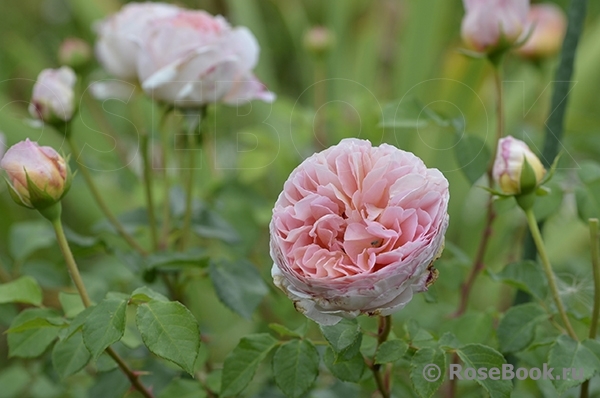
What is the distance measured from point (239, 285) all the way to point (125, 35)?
0.21m

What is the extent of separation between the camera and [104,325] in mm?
316

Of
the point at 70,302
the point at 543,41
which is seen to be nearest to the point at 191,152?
the point at 70,302

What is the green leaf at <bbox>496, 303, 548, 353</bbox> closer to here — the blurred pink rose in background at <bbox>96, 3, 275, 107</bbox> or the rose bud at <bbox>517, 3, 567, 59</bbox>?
the blurred pink rose in background at <bbox>96, 3, 275, 107</bbox>

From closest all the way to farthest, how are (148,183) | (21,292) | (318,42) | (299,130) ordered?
(21,292) → (148,183) → (299,130) → (318,42)

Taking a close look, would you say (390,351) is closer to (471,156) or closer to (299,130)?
(471,156)

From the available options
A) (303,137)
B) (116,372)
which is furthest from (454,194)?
(116,372)

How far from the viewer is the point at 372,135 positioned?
634 millimetres

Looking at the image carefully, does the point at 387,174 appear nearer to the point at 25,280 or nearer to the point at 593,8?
the point at 25,280

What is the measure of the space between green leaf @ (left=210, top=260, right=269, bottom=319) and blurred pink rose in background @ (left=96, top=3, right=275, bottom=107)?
124mm

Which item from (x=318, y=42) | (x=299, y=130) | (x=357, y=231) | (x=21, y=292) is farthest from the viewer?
(x=318, y=42)

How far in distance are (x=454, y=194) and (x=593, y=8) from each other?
683 mm

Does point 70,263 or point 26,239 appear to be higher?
point 70,263

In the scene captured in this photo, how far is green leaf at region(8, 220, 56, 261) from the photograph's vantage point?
56 cm

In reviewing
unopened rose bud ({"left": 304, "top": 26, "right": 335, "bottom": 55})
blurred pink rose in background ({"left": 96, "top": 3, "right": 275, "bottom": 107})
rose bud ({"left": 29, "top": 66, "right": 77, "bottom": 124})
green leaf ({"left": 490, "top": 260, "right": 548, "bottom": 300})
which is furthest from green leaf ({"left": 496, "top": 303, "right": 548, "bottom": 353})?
unopened rose bud ({"left": 304, "top": 26, "right": 335, "bottom": 55})
